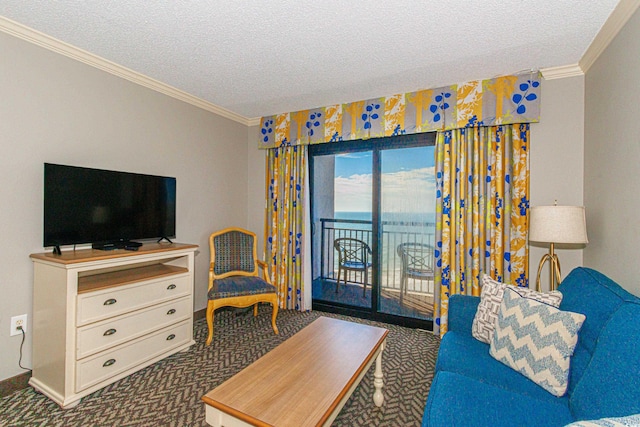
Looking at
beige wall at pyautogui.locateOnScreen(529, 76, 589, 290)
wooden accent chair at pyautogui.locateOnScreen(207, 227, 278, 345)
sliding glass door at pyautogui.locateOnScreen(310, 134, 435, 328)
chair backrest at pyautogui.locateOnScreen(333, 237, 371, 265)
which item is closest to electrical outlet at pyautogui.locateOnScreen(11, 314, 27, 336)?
wooden accent chair at pyautogui.locateOnScreen(207, 227, 278, 345)

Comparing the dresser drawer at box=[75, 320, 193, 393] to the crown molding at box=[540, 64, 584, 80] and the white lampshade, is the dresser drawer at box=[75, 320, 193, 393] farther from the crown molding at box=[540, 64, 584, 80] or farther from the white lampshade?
the crown molding at box=[540, 64, 584, 80]

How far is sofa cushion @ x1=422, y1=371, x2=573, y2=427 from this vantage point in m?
1.17

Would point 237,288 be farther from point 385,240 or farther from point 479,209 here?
point 479,209

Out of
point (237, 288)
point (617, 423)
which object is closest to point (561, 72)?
point (617, 423)

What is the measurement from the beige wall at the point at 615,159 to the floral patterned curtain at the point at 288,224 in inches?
105

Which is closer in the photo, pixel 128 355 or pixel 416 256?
pixel 128 355

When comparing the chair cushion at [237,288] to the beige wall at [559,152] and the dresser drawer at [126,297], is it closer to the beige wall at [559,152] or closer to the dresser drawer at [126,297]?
the dresser drawer at [126,297]

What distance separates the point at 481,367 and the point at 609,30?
7.38ft

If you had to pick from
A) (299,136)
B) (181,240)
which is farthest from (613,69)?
(181,240)

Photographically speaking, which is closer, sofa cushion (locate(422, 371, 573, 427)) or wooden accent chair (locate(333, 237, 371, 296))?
sofa cushion (locate(422, 371, 573, 427))

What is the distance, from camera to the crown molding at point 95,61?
1997mm

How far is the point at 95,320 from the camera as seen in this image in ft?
6.62

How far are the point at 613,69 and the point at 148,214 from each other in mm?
3679

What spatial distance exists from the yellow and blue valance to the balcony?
1.02 metres
